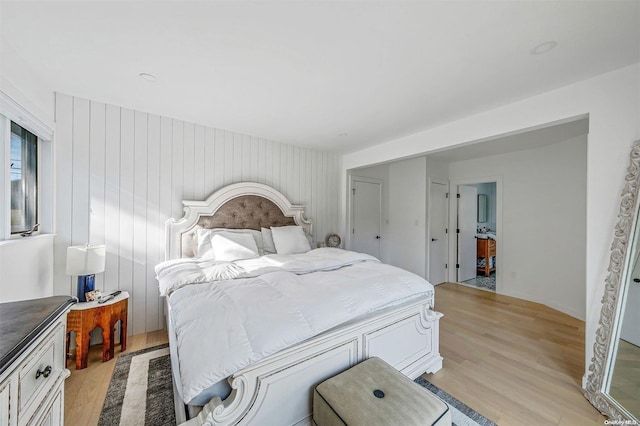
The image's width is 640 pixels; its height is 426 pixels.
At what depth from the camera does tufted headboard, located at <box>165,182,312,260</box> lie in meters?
2.88

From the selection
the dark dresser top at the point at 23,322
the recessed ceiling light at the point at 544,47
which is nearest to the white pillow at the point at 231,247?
the dark dresser top at the point at 23,322

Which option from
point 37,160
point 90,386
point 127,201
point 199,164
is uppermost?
point 199,164

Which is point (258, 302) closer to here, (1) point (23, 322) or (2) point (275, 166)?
(1) point (23, 322)

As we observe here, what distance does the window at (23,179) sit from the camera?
1.89 metres

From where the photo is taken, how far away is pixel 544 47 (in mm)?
1612

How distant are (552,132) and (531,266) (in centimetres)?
199

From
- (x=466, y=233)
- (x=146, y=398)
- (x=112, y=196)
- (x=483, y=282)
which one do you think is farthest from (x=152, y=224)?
(x=483, y=282)

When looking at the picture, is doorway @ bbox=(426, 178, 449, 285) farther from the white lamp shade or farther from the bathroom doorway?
the white lamp shade

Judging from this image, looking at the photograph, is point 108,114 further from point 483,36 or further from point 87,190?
point 483,36

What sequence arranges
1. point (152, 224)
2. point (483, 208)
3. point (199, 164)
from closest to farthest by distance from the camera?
point (152, 224), point (199, 164), point (483, 208)

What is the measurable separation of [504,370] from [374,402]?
1588 millimetres

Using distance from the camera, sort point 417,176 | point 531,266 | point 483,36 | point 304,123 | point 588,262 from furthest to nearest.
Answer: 1. point 417,176
2. point 531,266
3. point 304,123
4. point 588,262
5. point 483,36

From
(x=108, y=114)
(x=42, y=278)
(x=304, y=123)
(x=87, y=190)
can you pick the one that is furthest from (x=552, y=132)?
(x=42, y=278)

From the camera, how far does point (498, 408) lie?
5.62 feet
